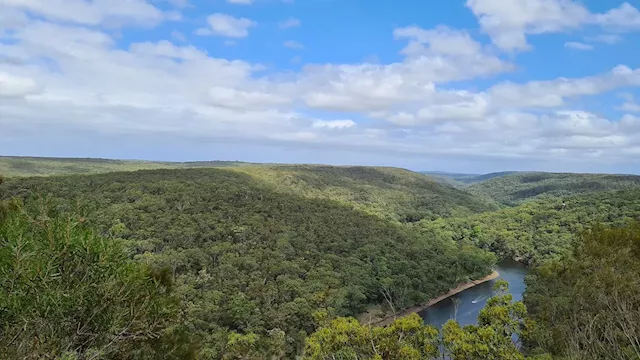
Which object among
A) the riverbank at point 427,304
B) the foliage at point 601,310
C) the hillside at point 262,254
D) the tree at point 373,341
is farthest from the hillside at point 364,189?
the tree at point 373,341

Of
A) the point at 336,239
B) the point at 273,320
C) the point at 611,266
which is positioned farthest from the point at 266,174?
the point at 611,266

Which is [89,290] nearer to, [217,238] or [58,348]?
[58,348]

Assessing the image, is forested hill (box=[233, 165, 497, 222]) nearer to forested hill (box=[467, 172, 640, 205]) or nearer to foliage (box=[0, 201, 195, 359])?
forested hill (box=[467, 172, 640, 205])

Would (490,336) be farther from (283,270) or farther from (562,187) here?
(562,187)

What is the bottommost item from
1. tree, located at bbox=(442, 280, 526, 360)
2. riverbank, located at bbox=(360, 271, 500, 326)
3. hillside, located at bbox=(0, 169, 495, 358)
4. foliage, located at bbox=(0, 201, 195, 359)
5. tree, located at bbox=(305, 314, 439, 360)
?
riverbank, located at bbox=(360, 271, 500, 326)

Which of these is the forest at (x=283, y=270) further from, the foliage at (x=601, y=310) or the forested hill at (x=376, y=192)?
the forested hill at (x=376, y=192)

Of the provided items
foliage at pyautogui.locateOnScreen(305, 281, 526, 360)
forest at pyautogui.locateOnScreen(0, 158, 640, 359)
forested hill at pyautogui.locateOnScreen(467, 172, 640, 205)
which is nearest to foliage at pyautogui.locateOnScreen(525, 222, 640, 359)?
forest at pyautogui.locateOnScreen(0, 158, 640, 359)
